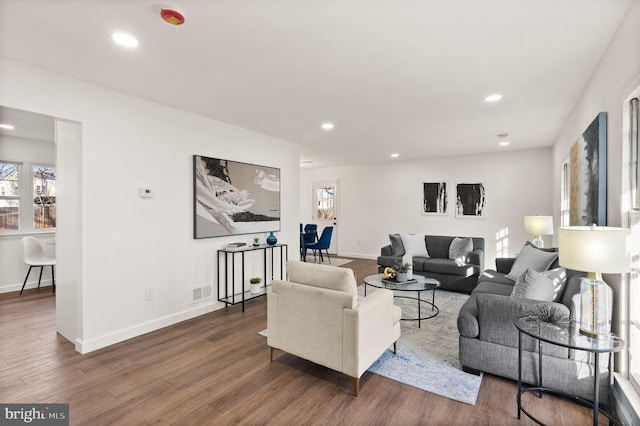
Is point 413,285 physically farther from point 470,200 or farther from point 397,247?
point 470,200

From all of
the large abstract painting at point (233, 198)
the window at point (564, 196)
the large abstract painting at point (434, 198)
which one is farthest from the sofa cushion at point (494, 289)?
the large abstract painting at point (434, 198)

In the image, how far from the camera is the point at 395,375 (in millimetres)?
2502

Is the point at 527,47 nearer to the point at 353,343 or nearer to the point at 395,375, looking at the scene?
the point at 353,343

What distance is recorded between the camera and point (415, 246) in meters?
5.81

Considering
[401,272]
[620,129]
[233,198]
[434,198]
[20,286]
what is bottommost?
[20,286]

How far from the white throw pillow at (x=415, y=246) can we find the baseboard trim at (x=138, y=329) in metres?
3.42

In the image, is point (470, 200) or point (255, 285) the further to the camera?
point (470, 200)

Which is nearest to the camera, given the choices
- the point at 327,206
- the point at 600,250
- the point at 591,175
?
the point at 600,250

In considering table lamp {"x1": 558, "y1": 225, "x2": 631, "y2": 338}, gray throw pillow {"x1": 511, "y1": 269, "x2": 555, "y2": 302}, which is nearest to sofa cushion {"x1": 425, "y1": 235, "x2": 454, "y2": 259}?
gray throw pillow {"x1": 511, "y1": 269, "x2": 555, "y2": 302}

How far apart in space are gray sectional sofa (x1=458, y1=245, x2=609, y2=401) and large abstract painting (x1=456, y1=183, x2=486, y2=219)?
14.3 feet

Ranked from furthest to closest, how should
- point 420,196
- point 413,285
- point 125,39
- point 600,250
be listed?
1. point 420,196
2. point 413,285
3. point 125,39
4. point 600,250

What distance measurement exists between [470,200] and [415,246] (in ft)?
6.56

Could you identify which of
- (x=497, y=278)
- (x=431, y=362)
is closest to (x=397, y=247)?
(x=497, y=278)

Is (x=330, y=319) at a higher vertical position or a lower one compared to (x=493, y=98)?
lower
